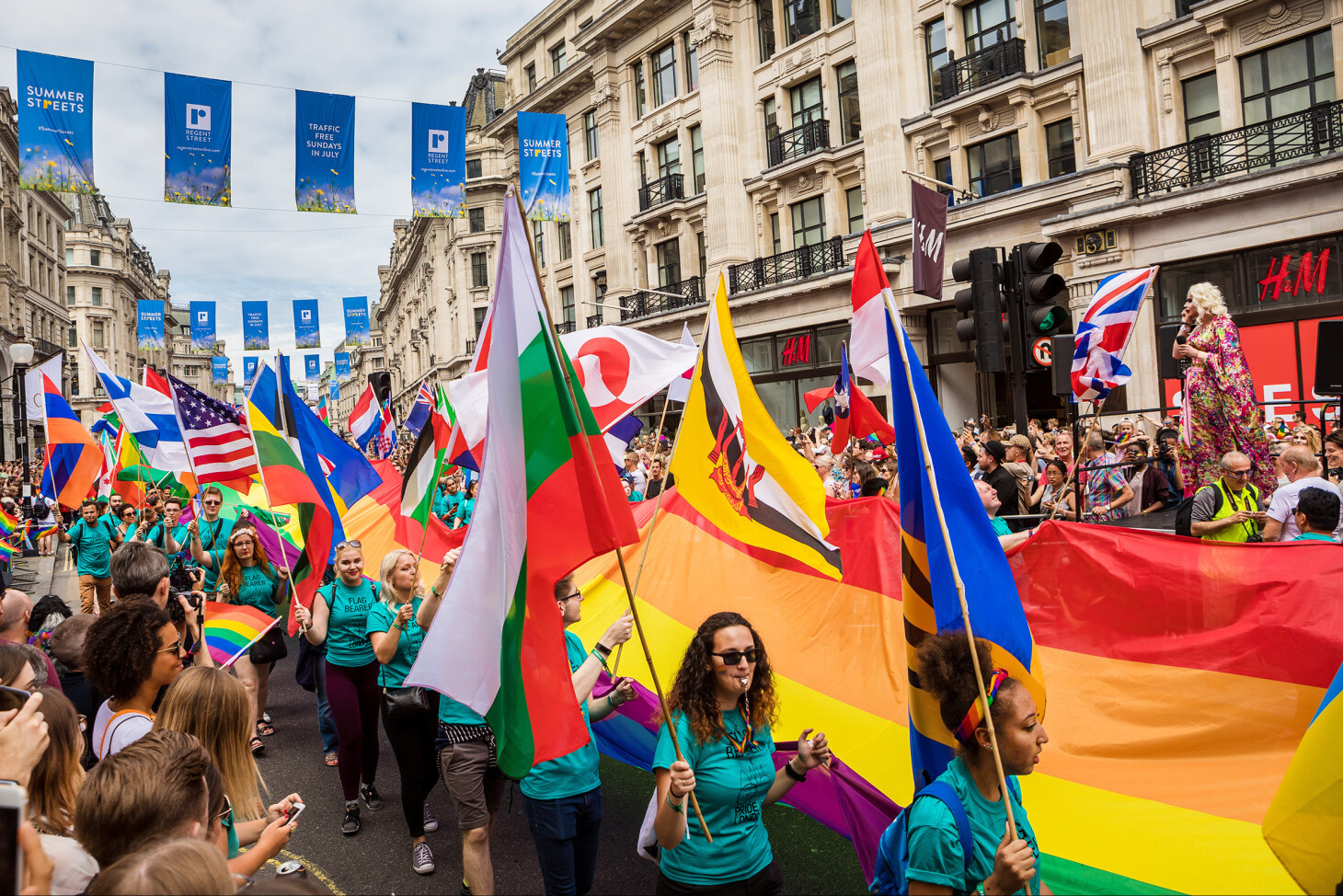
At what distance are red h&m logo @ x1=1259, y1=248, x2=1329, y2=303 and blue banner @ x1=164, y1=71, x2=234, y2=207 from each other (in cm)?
2075

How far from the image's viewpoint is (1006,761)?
265cm

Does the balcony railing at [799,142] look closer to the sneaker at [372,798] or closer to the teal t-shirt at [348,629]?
the teal t-shirt at [348,629]

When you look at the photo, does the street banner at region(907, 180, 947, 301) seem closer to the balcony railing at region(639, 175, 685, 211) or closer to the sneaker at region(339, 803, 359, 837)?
the sneaker at region(339, 803, 359, 837)

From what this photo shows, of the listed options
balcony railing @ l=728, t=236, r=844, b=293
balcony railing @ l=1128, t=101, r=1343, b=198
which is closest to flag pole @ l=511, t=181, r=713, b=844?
balcony railing @ l=1128, t=101, r=1343, b=198

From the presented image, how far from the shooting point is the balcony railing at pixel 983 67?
22.7 metres

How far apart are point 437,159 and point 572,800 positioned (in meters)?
17.0

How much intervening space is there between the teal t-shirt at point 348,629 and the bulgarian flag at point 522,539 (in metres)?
2.74

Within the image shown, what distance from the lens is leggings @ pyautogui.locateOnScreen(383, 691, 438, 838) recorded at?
523 cm

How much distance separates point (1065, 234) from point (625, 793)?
63.3ft

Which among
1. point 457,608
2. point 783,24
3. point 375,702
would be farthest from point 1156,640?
point 783,24

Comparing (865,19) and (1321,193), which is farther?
(865,19)

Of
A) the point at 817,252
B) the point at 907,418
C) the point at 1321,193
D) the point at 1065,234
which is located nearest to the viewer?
the point at 907,418

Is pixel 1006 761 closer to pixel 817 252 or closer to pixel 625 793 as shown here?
pixel 625 793

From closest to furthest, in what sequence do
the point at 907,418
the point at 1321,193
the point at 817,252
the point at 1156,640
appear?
the point at 907,418
the point at 1156,640
the point at 1321,193
the point at 817,252
